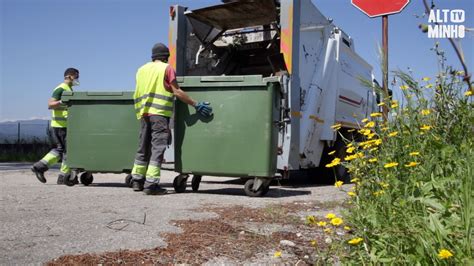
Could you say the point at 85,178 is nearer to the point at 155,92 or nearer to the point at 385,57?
the point at 155,92

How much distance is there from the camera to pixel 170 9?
6488mm

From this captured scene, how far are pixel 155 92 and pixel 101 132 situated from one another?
1149 mm

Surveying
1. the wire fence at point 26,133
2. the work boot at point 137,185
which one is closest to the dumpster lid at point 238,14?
the work boot at point 137,185

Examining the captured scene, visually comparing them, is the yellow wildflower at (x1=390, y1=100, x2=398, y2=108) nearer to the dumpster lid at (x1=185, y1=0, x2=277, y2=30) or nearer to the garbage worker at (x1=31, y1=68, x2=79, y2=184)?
the dumpster lid at (x1=185, y1=0, x2=277, y2=30)

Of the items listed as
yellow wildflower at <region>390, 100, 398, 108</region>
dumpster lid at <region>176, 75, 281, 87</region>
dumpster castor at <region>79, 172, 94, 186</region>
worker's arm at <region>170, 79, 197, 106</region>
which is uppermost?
dumpster lid at <region>176, 75, 281, 87</region>

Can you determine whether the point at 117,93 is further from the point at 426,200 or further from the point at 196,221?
the point at 426,200

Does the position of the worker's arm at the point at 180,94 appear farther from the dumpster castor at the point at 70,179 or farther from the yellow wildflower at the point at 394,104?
the yellow wildflower at the point at 394,104

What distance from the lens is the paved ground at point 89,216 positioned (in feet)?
8.21

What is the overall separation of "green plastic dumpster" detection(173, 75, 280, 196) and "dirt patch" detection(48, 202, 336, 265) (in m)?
1.22

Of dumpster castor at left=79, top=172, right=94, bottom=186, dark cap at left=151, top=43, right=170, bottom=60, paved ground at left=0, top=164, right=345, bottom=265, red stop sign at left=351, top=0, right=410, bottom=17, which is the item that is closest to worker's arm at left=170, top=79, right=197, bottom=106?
dark cap at left=151, top=43, right=170, bottom=60

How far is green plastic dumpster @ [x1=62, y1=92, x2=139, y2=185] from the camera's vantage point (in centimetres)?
554

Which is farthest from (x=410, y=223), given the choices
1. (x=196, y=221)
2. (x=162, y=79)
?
(x=162, y=79)

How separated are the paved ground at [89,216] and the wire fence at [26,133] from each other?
404 inches

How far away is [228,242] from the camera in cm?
262
